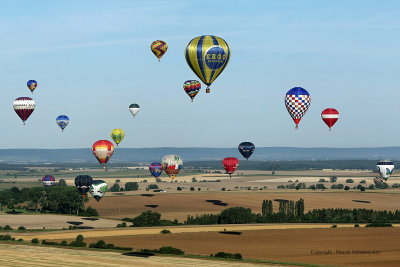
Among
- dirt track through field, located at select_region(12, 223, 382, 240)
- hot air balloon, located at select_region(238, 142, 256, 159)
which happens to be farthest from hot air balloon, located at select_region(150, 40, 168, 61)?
dirt track through field, located at select_region(12, 223, 382, 240)

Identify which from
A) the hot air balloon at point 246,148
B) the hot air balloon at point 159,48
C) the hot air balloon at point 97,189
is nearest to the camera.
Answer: the hot air balloon at point 97,189

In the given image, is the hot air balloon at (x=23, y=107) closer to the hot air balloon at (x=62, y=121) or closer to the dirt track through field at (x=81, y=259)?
the hot air balloon at (x=62, y=121)

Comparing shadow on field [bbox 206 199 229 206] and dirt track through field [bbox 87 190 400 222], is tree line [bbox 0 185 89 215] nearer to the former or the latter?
dirt track through field [bbox 87 190 400 222]

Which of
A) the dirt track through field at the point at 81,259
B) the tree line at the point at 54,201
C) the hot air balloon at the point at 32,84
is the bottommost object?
the dirt track through field at the point at 81,259

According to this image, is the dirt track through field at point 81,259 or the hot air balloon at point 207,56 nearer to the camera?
the dirt track through field at point 81,259

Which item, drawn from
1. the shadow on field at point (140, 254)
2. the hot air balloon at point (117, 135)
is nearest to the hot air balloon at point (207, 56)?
the shadow on field at point (140, 254)

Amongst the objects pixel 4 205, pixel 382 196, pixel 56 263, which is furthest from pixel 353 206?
pixel 56 263

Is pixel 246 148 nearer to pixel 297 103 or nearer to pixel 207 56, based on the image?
pixel 297 103

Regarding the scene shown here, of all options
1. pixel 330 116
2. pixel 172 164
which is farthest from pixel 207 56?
pixel 172 164
